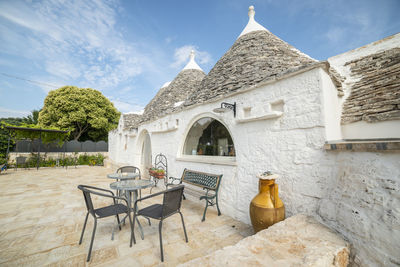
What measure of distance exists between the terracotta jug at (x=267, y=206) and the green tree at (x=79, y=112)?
1845 cm

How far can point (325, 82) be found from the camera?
259cm

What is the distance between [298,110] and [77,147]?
18405 millimetres

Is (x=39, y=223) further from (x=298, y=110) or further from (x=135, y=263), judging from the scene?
(x=298, y=110)

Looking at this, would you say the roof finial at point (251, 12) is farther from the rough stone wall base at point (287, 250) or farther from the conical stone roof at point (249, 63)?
the rough stone wall base at point (287, 250)

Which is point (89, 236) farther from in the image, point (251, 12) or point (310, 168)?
point (251, 12)

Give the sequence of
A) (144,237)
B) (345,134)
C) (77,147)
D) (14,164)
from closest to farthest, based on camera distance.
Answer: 1. (144,237)
2. (345,134)
3. (14,164)
4. (77,147)

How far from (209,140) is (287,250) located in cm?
328

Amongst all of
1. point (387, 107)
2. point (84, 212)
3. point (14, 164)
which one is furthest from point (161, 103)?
point (14, 164)

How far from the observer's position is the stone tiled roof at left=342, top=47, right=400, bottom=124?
2607mm

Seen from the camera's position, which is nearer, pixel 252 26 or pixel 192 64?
pixel 252 26

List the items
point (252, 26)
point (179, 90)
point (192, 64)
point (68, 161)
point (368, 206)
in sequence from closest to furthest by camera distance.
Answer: point (368, 206) → point (252, 26) → point (179, 90) → point (192, 64) → point (68, 161)

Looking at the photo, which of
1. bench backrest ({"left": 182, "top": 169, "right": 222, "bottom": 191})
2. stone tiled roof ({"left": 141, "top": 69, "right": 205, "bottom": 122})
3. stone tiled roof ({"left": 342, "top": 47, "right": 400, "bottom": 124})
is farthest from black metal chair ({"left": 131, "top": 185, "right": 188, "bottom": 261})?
stone tiled roof ({"left": 141, "top": 69, "right": 205, "bottom": 122})

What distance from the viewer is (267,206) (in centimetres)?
250

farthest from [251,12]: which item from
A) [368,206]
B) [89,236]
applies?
[89,236]
